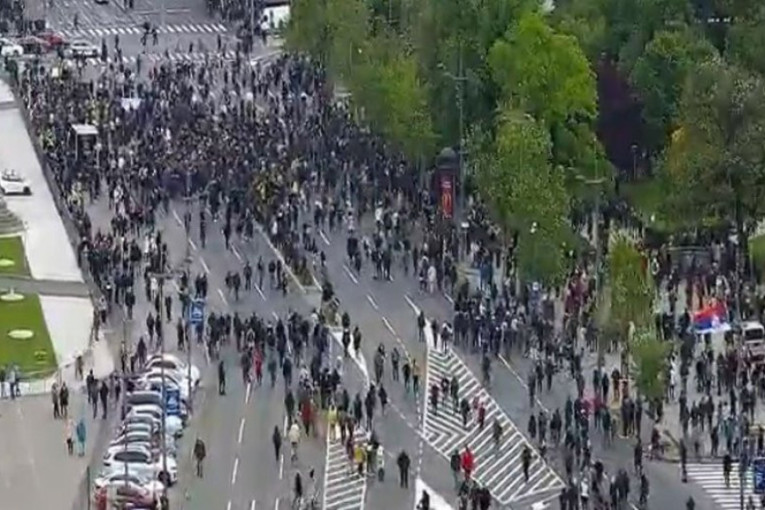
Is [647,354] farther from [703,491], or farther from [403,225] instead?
[403,225]

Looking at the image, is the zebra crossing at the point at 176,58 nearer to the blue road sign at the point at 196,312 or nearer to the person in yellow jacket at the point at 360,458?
the blue road sign at the point at 196,312

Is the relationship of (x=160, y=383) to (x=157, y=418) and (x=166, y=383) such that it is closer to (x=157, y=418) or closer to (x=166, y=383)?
(x=166, y=383)

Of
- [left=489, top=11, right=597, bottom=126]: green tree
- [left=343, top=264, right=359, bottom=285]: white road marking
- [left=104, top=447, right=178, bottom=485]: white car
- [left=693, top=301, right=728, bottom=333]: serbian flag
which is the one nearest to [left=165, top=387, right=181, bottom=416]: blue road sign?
[left=104, top=447, right=178, bottom=485]: white car

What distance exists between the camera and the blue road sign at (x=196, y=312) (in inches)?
3740

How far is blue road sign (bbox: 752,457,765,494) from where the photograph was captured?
260 feet

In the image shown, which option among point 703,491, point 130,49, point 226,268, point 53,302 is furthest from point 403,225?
point 130,49

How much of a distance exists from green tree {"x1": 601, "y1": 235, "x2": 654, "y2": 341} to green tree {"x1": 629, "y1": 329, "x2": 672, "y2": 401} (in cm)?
223

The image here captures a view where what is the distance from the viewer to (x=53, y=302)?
100000 mm

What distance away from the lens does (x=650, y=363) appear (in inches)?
3317

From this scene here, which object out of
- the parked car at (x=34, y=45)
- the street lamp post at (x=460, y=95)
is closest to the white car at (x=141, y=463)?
the street lamp post at (x=460, y=95)

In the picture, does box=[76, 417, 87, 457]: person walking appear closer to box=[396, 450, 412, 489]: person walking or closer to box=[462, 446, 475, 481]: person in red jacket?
box=[396, 450, 412, 489]: person walking

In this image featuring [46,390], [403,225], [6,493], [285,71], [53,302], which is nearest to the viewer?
[6,493]

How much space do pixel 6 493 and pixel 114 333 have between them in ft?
50.9

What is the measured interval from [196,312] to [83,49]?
48807mm
